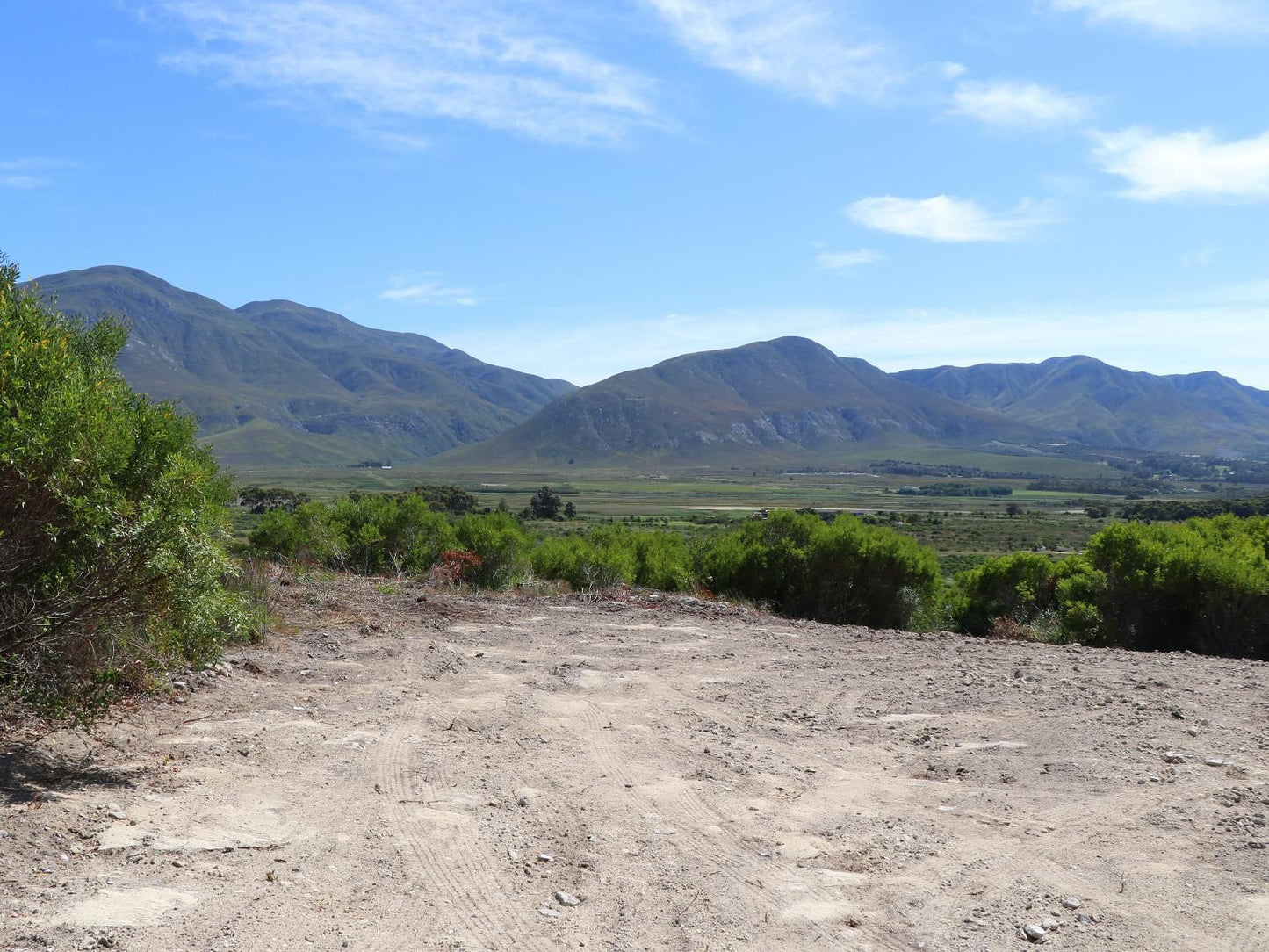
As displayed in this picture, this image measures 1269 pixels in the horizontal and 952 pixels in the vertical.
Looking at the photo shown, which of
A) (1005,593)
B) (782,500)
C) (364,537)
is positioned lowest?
(782,500)

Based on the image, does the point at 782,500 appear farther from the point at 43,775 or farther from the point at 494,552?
the point at 43,775

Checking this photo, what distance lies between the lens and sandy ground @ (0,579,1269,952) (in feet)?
16.3

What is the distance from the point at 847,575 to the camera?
61.4 ft

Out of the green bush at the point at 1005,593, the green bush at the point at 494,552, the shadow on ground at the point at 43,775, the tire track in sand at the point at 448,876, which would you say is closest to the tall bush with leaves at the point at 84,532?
the shadow on ground at the point at 43,775

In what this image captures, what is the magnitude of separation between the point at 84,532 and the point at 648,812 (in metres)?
4.30

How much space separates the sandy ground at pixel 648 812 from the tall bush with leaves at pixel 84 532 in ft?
2.51

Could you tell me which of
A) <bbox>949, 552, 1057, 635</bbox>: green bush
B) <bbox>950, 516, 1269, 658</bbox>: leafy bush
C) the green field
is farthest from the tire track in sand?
the green field

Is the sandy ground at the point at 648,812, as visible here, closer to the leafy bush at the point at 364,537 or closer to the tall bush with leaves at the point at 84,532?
the tall bush with leaves at the point at 84,532

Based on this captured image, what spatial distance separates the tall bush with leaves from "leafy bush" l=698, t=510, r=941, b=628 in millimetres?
13479

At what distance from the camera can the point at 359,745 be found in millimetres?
7922

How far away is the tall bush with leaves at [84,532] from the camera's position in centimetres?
587

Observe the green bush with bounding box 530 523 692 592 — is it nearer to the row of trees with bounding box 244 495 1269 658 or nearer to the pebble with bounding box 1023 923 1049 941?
the row of trees with bounding box 244 495 1269 658

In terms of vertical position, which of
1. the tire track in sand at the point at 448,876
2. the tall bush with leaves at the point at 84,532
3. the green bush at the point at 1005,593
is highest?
the tall bush with leaves at the point at 84,532

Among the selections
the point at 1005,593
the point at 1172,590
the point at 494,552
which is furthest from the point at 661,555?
the point at 1172,590
